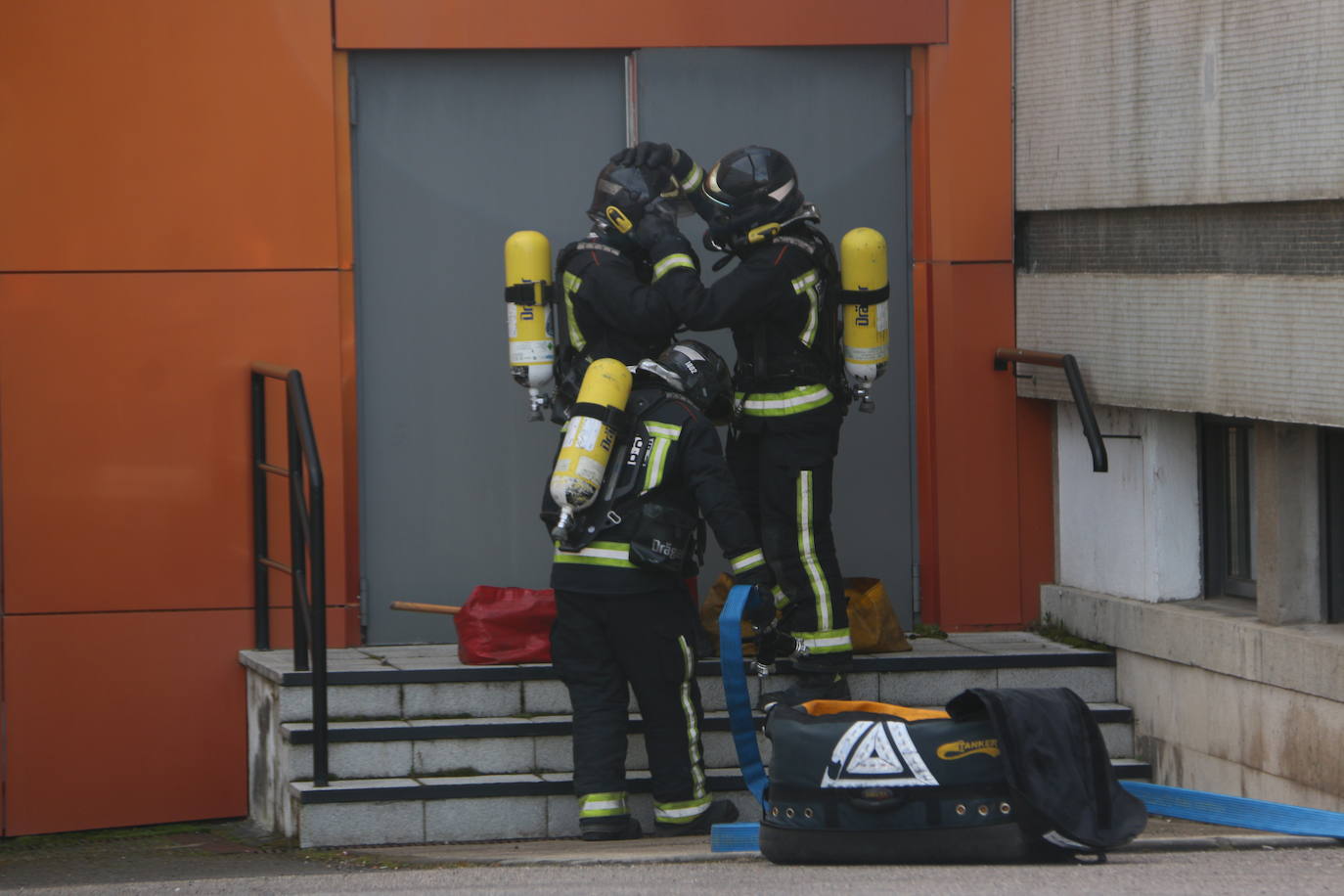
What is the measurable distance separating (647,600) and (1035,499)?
7.48ft

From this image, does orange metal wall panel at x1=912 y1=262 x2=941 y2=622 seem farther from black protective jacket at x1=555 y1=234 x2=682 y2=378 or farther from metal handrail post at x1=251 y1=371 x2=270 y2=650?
metal handrail post at x1=251 y1=371 x2=270 y2=650

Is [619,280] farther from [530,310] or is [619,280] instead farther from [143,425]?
[143,425]

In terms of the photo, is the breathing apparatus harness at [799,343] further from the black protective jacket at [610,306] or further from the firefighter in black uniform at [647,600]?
the firefighter in black uniform at [647,600]

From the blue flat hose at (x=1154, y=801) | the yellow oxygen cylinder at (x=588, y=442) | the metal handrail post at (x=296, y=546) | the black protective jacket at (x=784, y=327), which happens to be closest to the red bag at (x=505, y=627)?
the metal handrail post at (x=296, y=546)

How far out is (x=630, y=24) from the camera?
26.5 feet

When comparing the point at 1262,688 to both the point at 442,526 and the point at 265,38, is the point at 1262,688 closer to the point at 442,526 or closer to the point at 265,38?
the point at 442,526

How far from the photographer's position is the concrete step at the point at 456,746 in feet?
22.9

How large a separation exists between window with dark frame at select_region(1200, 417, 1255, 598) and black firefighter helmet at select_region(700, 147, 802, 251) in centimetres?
184

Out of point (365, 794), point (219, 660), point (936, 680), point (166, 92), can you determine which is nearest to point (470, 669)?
point (365, 794)

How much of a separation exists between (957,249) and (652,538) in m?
2.34

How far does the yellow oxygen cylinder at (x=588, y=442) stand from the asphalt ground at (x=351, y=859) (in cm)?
112

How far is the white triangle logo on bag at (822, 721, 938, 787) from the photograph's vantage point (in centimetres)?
544

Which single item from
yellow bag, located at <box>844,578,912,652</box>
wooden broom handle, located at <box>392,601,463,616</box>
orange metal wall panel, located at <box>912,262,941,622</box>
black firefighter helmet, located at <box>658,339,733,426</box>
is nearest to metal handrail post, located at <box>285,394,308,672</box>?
wooden broom handle, located at <box>392,601,463,616</box>

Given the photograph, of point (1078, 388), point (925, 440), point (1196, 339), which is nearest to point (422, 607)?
point (925, 440)
